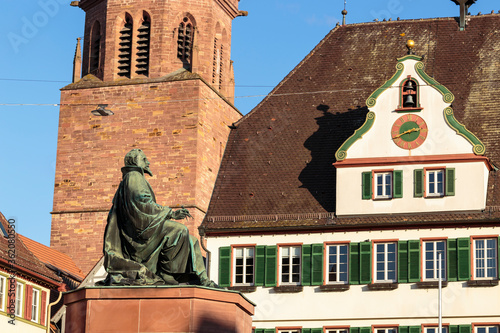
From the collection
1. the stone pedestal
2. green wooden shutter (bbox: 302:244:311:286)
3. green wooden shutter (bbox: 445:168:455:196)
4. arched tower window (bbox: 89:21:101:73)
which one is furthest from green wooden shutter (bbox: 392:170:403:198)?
the stone pedestal

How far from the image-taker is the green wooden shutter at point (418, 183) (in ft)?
136

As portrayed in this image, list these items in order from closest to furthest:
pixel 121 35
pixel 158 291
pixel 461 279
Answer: pixel 158 291 < pixel 461 279 < pixel 121 35

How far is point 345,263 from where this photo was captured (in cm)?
4138

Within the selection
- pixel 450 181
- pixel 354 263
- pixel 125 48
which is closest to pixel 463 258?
pixel 450 181

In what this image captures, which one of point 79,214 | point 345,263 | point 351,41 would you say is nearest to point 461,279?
point 345,263

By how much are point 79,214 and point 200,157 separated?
196 inches

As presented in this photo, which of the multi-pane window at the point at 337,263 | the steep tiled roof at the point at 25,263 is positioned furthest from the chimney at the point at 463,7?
the steep tiled roof at the point at 25,263

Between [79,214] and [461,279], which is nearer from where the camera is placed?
[461,279]

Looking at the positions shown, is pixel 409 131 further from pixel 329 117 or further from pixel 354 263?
pixel 354 263

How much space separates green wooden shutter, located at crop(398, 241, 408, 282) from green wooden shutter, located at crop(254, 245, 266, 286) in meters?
4.15

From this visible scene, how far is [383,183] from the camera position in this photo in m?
42.1

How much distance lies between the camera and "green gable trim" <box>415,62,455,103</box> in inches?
1662

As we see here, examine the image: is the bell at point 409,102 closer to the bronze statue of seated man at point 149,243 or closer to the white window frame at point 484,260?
the white window frame at point 484,260

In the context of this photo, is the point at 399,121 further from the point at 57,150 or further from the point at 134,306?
the point at 134,306
